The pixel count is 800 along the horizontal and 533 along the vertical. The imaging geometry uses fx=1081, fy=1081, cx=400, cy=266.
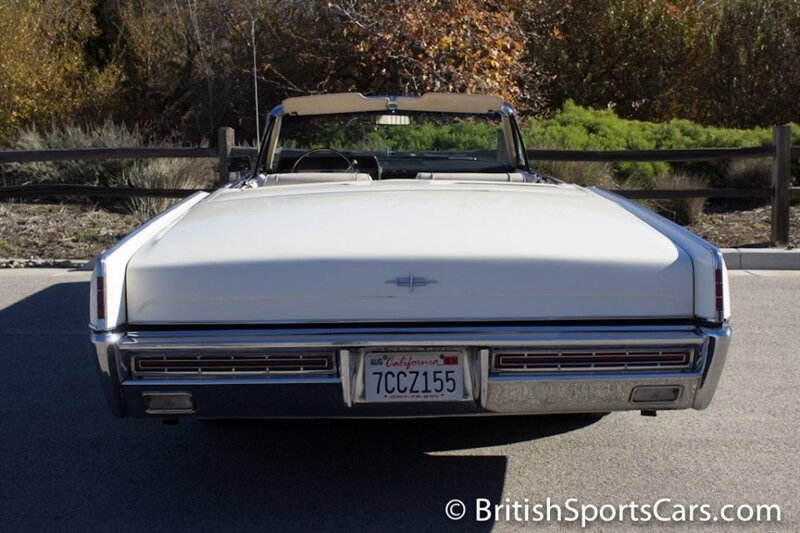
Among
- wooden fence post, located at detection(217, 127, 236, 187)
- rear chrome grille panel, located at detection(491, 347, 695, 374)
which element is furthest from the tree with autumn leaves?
rear chrome grille panel, located at detection(491, 347, 695, 374)

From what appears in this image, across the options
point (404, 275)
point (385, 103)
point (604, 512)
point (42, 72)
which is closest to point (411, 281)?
point (404, 275)

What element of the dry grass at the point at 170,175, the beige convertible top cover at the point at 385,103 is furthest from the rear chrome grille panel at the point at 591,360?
the dry grass at the point at 170,175

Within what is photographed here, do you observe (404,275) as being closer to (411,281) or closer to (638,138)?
(411,281)

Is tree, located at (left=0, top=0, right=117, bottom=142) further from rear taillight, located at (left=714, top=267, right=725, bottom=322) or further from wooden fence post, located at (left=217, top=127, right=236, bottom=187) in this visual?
rear taillight, located at (left=714, top=267, right=725, bottom=322)

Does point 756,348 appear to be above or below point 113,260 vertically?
below

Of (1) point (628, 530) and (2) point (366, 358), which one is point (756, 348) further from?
(2) point (366, 358)

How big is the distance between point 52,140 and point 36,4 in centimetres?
612

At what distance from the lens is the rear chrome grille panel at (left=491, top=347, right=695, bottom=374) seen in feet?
12.5

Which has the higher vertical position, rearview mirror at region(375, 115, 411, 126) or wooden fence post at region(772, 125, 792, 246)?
rearview mirror at region(375, 115, 411, 126)

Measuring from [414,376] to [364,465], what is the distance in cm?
105

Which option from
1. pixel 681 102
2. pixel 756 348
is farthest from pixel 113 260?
pixel 681 102

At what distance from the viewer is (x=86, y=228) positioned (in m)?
11.5

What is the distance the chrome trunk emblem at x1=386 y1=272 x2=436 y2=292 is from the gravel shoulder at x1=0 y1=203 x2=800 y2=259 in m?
7.25

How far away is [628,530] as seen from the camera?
4043 millimetres
